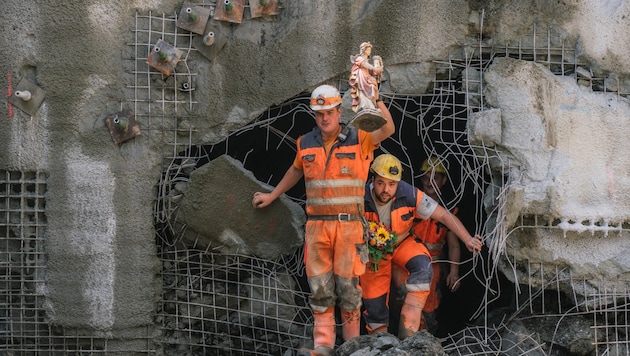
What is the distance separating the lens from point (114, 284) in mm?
6254

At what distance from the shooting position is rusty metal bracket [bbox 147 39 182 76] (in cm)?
619

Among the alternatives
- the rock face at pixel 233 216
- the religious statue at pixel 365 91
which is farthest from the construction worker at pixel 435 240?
the religious statue at pixel 365 91

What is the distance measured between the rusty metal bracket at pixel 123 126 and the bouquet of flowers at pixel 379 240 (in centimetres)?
168

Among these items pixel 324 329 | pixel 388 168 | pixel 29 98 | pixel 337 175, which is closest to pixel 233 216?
pixel 337 175

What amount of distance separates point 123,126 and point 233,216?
94 cm

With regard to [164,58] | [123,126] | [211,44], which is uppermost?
[211,44]

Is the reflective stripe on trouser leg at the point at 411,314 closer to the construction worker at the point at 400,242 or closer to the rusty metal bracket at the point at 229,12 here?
the construction worker at the point at 400,242

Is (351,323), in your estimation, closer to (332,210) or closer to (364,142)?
(332,210)

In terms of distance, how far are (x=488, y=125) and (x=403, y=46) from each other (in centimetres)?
76

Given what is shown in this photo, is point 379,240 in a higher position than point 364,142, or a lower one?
lower

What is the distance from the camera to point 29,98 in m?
6.16

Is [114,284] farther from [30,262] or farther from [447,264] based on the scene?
[447,264]

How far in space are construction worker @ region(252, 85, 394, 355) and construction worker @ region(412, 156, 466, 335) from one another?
75 cm

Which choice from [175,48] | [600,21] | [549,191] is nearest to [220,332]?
[175,48]
